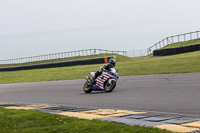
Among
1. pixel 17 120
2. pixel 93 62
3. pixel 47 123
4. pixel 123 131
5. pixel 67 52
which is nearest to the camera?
pixel 123 131

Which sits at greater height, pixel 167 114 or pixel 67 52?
pixel 67 52

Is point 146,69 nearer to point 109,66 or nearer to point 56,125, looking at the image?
point 109,66

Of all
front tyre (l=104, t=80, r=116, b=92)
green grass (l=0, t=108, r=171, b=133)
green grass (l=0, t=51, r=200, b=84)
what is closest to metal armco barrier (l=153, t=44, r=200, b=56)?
green grass (l=0, t=51, r=200, b=84)

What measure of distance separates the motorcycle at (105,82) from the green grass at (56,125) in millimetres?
5212

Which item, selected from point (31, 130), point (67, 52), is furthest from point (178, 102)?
point (67, 52)

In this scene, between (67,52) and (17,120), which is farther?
(67,52)

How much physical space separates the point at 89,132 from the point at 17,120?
90.7 inches

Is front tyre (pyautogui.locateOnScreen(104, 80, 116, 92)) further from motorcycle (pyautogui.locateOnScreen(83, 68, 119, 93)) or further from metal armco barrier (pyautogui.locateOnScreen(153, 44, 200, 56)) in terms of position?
metal armco barrier (pyautogui.locateOnScreen(153, 44, 200, 56))

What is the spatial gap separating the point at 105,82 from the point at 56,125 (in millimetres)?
6765

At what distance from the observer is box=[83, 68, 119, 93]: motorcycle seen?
1331 cm

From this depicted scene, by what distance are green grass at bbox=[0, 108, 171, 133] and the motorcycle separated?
17.1 ft

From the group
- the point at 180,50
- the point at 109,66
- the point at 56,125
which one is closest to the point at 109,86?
the point at 109,66

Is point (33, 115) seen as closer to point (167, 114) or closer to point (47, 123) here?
point (47, 123)

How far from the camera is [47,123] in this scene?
7293 mm
